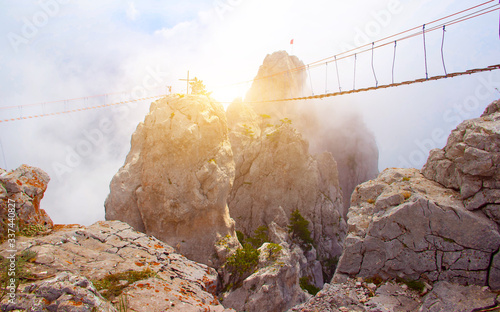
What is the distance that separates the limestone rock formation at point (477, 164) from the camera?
12734 millimetres

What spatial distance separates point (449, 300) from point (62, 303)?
→ 14449mm

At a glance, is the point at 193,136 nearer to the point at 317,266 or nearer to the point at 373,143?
the point at 317,266

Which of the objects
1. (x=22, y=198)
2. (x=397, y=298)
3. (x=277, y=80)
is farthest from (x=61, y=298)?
(x=277, y=80)

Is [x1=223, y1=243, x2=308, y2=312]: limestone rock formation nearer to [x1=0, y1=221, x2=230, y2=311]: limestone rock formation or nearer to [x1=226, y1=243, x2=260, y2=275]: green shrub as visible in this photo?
[x1=226, y1=243, x2=260, y2=275]: green shrub

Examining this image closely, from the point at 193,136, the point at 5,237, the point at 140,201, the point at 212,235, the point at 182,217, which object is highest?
the point at 193,136

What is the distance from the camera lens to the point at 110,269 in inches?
378

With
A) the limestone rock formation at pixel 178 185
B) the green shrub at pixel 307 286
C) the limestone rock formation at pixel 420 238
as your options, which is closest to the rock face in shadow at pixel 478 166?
the limestone rock formation at pixel 420 238

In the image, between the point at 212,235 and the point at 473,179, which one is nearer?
the point at 473,179

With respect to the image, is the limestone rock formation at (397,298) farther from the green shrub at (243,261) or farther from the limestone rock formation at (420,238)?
the green shrub at (243,261)

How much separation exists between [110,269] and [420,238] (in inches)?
552

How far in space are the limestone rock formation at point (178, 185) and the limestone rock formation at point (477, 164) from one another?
19766mm

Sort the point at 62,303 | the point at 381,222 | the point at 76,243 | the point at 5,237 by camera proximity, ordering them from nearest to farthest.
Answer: the point at 62,303 < the point at 5,237 < the point at 76,243 < the point at 381,222

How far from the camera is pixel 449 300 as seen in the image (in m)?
11.8

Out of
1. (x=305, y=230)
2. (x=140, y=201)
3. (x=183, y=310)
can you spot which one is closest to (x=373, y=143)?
(x=305, y=230)
